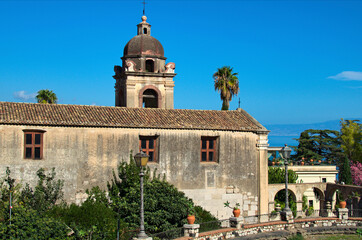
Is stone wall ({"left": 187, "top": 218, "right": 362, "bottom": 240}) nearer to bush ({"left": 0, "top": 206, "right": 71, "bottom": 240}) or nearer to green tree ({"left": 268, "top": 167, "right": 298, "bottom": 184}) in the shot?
bush ({"left": 0, "top": 206, "right": 71, "bottom": 240})

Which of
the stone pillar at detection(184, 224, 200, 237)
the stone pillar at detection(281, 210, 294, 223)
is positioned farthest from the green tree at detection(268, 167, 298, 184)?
the stone pillar at detection(184, 224, 200, 237)

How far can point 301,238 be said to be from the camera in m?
24.5

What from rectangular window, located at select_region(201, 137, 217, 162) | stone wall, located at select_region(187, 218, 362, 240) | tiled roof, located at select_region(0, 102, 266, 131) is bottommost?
stone wall, located at select_region(187, 218, 362, 240)

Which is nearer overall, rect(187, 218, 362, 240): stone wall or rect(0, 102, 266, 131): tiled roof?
rect(187, 218, 362, 240): stone wall

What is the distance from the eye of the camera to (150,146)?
29.3m

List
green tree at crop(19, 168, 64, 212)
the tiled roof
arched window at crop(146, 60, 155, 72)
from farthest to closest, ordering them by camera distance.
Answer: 1. arched window at crop(146, 60, 155, 72)
2. the tiled roof
3. green tree at crop(19, 168, 64, 212)

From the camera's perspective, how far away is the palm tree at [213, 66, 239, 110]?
4741 centimetres

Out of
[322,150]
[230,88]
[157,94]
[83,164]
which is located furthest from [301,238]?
[322,150]

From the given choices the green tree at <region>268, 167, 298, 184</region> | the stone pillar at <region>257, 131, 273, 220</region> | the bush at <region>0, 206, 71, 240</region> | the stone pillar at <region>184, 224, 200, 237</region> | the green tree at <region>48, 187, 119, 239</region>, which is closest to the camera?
the bush at <region>0, 206, 71, 240</region>

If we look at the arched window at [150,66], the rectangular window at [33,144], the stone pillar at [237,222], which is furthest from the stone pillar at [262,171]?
the rectangular window at [33,144]

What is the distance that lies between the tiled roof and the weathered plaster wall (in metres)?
0.36

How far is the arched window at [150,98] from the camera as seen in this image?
1415 inches

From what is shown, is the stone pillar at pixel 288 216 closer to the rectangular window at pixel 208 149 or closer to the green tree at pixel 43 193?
the rectangular window at pixel 208 149

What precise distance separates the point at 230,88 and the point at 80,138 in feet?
74.9
